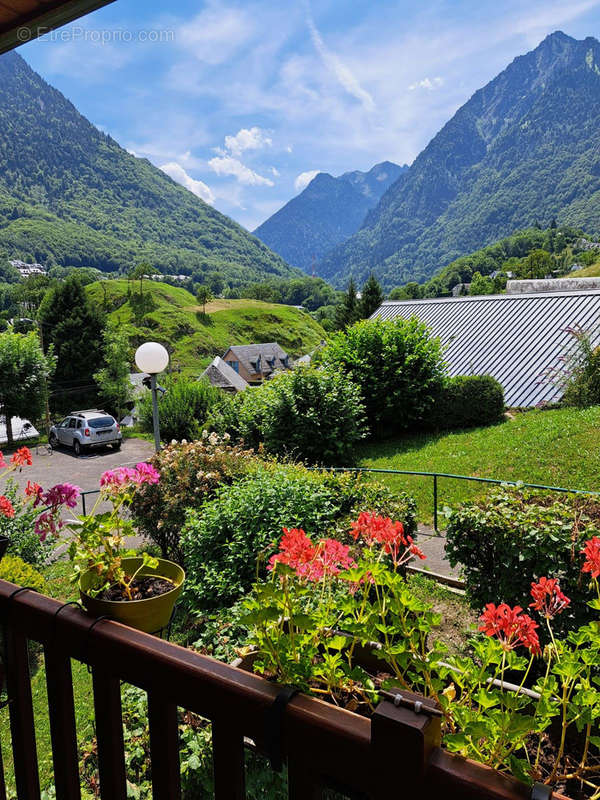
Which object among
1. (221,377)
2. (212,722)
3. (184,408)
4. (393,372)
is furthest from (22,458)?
(221,377)

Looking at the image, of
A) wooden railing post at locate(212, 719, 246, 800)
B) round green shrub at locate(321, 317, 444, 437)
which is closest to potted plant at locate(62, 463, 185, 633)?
wooden railing post at locate(212, 719, 246, 800)

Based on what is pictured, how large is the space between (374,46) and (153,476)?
663cm

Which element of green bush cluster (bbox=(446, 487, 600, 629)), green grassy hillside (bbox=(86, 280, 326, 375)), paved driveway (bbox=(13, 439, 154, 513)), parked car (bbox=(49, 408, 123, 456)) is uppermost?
green grassy hillside (bbox=(86, 280, 326, 375))

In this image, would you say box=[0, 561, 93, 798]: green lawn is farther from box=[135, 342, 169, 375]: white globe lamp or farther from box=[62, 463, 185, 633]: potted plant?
box=[135, 342, 169, 375]: white globe lamp

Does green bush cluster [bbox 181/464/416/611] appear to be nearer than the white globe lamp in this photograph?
Yes

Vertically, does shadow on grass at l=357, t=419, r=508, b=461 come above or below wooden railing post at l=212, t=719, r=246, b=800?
below

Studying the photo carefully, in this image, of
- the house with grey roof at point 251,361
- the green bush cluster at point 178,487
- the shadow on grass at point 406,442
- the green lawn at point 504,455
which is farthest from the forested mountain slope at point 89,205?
the green bush cluster at point 178,487

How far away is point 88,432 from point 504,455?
19.5 m

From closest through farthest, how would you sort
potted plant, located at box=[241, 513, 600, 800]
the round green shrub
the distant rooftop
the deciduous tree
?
potted plant, located at box=[241, 513, 600, 800] < the round green shrub < the deciduous tree < the distant rooftop

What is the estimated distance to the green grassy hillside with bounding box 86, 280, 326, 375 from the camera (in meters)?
75.1

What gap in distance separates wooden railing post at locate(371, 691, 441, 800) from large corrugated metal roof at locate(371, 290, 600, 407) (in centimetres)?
1355

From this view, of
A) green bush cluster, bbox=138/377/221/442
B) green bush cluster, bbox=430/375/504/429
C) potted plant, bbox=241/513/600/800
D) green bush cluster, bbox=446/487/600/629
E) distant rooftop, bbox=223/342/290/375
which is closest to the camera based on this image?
potted plant, bbox=241/513/600/800

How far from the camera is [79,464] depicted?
73.8ft

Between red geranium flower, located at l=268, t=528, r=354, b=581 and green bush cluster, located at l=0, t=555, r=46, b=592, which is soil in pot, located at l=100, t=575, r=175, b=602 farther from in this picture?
green bush cluster, located at l=0, t=555, r=46, b=592
